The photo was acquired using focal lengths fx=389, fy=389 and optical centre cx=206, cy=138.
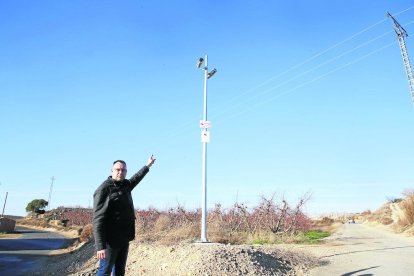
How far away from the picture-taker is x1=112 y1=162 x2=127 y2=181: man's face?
17.2 feet

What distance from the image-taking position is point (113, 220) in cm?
505

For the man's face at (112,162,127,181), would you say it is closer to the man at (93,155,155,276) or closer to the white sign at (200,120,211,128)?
the man at (93,155,155,276)

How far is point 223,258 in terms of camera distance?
8.41m

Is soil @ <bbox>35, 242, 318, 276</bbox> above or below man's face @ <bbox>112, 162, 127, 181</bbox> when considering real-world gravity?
below

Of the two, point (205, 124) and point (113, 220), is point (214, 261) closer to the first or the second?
point (113, 220)

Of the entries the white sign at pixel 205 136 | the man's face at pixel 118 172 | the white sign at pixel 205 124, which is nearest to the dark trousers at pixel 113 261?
the man's face at pixel 118 172

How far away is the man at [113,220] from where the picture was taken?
16.1ft

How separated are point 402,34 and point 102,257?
2984 centimetres

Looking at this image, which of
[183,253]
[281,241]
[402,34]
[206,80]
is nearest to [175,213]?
A: [281,241]

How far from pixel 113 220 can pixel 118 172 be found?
64 centimetres

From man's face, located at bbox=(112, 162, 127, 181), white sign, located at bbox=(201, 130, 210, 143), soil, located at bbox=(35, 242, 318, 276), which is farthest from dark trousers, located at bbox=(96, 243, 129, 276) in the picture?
white sign, located at bbox=(201, 130, 210, 143)

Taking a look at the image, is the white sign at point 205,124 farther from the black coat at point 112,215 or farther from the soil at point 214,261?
the black coat at point 112,215

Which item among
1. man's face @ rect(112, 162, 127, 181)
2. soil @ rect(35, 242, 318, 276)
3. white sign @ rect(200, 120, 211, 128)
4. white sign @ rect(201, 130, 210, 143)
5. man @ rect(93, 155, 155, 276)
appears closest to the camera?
man @ rect(93, 155, 155, 276)

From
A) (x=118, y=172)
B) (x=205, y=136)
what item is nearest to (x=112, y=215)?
(x=118, y=172)
